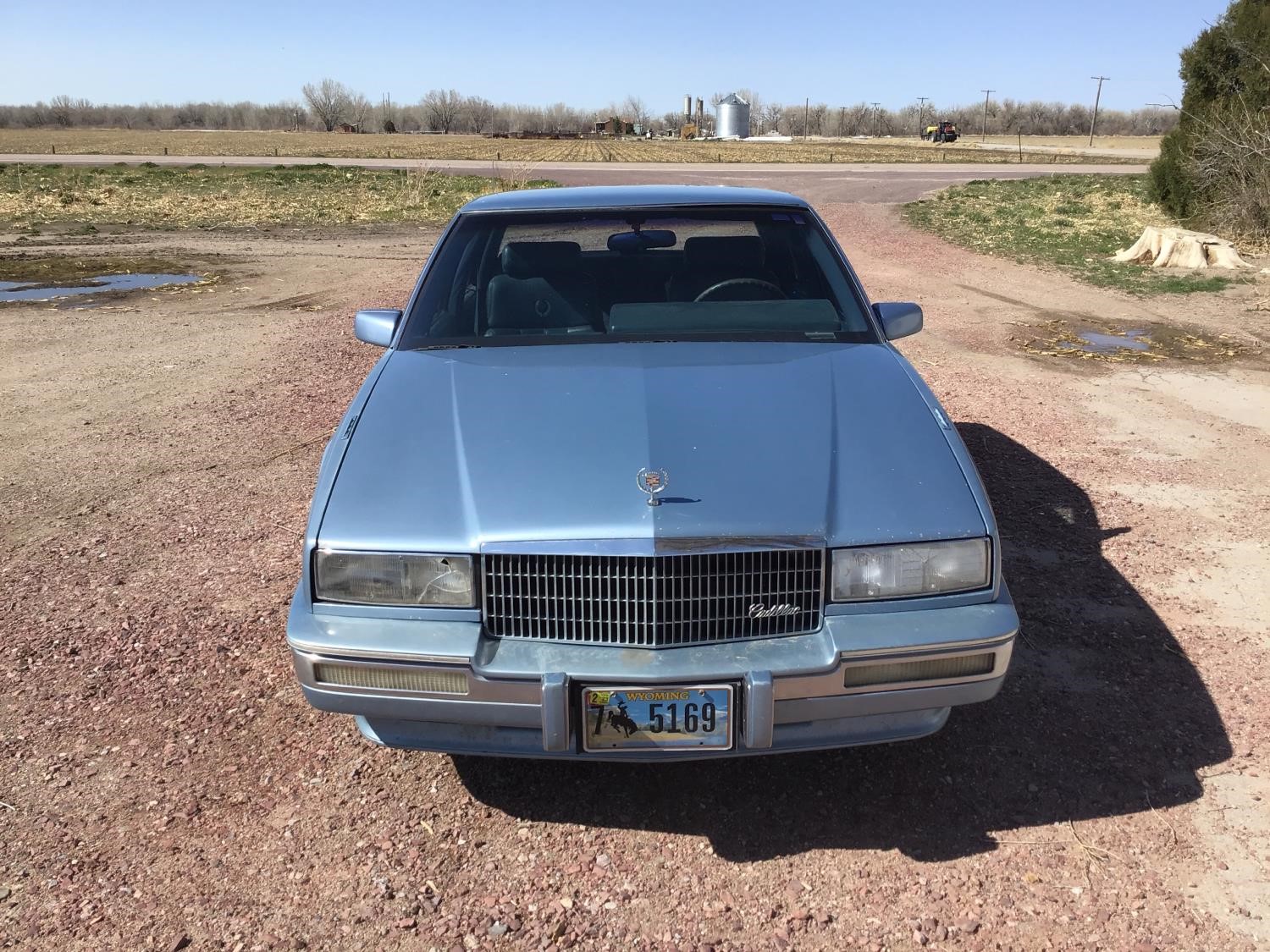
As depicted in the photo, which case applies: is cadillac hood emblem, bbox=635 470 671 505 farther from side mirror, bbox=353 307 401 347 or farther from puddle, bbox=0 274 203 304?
puddle, bbox=0 274 203 304

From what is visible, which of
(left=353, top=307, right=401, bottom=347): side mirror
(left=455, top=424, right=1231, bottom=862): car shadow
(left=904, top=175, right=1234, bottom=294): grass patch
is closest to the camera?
(left=455, top=424, right=1231, bottom=862): car shadow

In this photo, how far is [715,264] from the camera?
3.93 metres

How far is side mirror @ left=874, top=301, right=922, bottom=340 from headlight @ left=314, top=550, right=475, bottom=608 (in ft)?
6.63

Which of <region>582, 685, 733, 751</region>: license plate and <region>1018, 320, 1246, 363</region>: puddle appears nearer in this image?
<region>582, 685, 733, 751</region>: license plate

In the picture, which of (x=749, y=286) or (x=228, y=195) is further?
(x=228, y=195)

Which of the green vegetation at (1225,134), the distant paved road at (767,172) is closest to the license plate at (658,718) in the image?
the green vegetation at (1225,134)

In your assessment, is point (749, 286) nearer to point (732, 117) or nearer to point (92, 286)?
point (92, 286)

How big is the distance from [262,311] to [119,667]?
7721mm

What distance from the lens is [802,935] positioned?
2.29 meters

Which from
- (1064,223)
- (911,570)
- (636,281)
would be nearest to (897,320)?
(636,281)

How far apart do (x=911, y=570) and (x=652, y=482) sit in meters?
0.69

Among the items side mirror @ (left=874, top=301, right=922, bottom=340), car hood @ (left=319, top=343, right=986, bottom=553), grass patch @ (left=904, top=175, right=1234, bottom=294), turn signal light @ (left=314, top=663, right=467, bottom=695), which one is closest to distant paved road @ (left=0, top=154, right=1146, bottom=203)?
grass patch @ (left=904, top=175, right=1234, bottom=294)

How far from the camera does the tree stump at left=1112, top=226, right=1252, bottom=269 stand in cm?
1298

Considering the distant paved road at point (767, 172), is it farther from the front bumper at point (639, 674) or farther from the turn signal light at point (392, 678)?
the turn signal light at point (392, 678)
